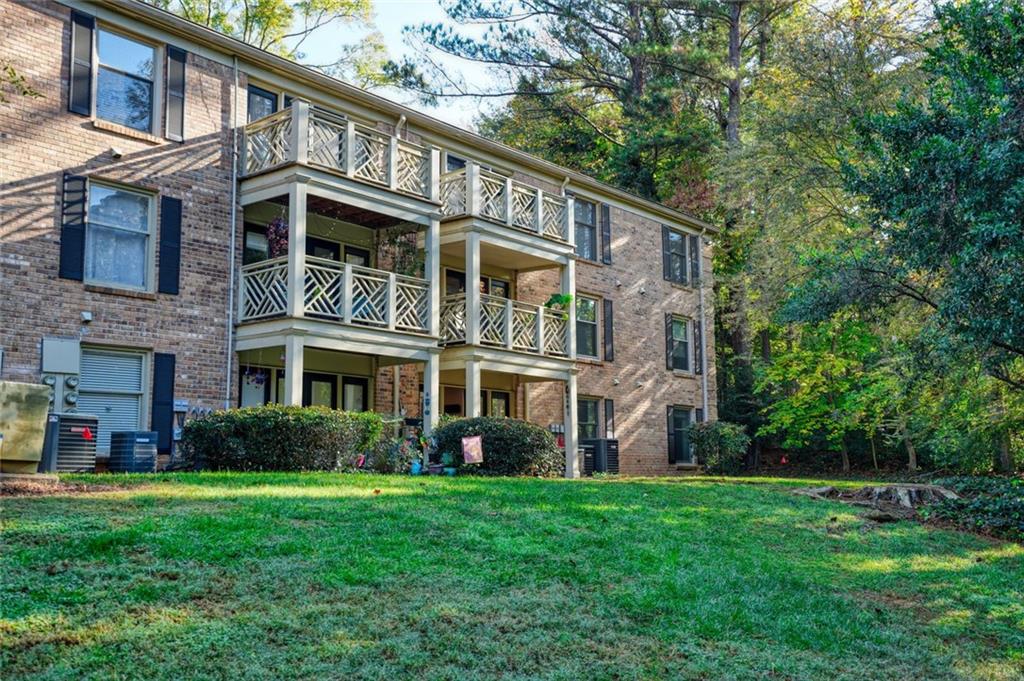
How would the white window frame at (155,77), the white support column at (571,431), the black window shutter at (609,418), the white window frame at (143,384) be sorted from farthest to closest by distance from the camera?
the black window shutter at (609,418), the white support column at (571,431), the white window frame at (155,77), the white window frame at (143,384)

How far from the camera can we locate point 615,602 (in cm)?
771

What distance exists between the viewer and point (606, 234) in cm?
2514

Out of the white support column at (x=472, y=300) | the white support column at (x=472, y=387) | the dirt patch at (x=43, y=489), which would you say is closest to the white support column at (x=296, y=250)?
the white support column at (x=472, y=300)

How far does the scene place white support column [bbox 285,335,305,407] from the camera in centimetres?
1495

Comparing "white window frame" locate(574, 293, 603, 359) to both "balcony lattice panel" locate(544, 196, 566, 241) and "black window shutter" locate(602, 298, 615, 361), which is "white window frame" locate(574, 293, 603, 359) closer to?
"black window shutter" locate(602, 298, 615, 361)

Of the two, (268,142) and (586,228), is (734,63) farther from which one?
(268,142)

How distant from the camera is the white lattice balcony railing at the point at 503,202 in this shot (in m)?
19.2

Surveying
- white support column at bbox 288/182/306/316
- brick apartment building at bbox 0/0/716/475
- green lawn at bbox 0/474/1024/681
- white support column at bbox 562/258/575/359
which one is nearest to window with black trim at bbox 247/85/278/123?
brick apartment building at bbox 0/0/716/475

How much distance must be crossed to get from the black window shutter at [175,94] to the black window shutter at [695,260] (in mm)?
16548

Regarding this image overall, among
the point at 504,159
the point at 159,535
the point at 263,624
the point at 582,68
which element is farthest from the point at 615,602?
the point at 582,68

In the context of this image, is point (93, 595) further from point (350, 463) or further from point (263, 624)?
point (350, 463)

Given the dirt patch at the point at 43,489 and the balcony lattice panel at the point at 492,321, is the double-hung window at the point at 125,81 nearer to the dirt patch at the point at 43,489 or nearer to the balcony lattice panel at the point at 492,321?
the balcony lattice panel at the point at 492,321

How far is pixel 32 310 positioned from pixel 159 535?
7.55 meters

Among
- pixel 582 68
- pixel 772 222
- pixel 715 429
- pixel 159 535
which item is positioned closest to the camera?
pixel 159 535
